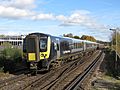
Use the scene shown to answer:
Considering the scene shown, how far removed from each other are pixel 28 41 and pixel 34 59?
1.52 meters

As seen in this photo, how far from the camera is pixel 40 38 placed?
20.8 m

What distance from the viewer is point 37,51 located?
791 inches

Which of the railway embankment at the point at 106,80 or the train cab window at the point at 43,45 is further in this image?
the train cab window at the point at 43,45

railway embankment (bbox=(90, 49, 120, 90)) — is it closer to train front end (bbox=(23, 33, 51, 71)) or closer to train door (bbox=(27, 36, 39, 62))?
train front end (bbox=(23, 33, 51, 71))

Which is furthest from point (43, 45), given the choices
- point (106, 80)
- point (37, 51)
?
point (106, 80)

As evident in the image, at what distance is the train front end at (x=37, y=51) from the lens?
65.5 feet

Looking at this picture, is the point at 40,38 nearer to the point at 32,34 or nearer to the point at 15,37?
the point at 32,34

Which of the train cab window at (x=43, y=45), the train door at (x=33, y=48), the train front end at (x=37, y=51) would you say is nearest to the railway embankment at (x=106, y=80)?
the train front end at (x=37, y=51)

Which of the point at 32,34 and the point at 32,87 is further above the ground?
the point at 32,34

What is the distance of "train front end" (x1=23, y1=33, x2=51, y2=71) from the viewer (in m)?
20.0

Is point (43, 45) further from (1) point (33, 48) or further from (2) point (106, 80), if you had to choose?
(2) point (106, 80)

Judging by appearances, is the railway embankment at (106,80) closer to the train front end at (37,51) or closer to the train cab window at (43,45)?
the train front end at (37,51)

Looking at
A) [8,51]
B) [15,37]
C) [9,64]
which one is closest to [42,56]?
[9,64]

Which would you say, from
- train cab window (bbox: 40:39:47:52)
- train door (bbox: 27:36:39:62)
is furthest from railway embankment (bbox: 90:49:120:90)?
train door (bbox: 27:36:39:62)
